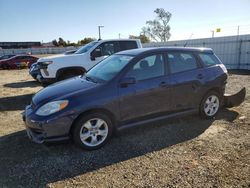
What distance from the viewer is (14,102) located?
8.25m

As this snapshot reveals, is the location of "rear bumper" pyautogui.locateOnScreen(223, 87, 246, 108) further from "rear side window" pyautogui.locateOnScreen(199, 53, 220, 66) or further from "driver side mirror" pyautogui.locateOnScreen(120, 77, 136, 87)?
"driver side mirror" pyautogui.locateOnScreen(120, 77, 136, 87)

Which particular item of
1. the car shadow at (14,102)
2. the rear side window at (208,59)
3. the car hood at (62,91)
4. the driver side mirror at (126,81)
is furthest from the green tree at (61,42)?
the driver side mirror at (126,81)

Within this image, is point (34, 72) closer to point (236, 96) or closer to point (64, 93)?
point (64, 93)

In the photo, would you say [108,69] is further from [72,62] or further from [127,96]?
[72,62]

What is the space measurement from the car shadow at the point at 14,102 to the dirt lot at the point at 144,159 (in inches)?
80.2

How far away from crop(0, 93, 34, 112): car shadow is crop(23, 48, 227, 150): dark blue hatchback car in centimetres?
307

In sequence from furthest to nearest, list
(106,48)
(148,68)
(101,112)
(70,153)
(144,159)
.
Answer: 1. (106,48)
2. (148,68)
3. (101,112)
4. (70,153)
5. (144,159)

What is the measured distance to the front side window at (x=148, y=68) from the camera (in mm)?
4707

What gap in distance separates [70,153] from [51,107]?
33.3 inches

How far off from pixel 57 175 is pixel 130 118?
166 centimetres

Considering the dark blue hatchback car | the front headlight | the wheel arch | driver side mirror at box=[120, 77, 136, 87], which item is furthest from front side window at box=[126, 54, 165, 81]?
the front headlight

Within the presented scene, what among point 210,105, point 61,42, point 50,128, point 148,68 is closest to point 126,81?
point 148,68

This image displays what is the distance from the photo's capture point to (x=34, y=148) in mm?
4477

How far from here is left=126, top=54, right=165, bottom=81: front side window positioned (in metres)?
4.71
